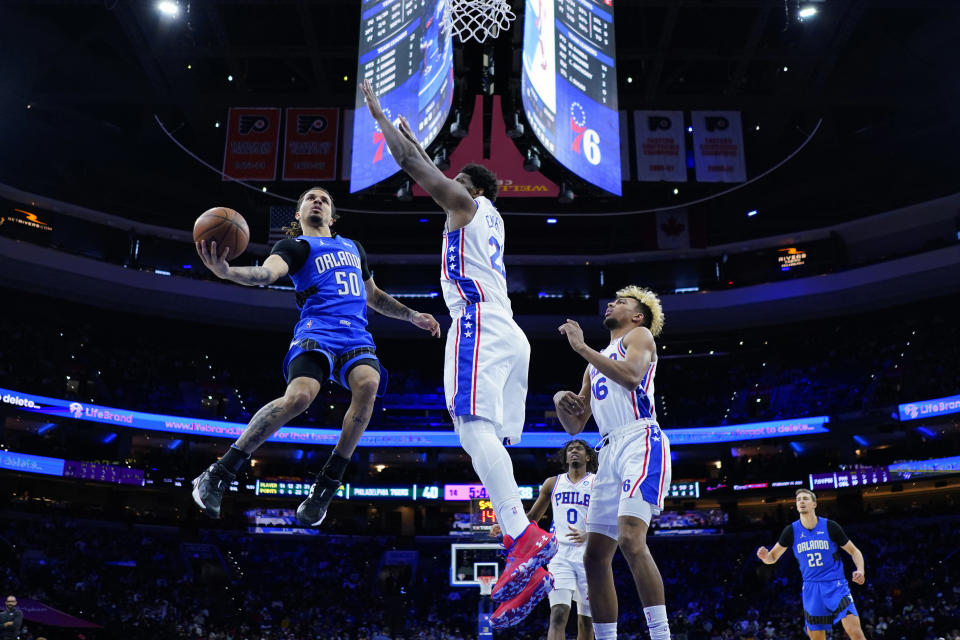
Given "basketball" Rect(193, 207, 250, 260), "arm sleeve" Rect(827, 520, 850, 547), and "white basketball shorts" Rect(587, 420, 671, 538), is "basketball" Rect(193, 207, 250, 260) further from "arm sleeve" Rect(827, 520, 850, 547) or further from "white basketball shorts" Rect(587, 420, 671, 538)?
"arm sleeve" Rect(827, 520, 850, 547)

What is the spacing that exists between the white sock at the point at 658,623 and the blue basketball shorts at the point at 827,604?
222 inches

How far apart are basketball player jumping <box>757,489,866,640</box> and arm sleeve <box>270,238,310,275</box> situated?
6.86 meters

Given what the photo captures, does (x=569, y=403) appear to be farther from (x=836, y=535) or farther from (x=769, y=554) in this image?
(x=836, y=535)

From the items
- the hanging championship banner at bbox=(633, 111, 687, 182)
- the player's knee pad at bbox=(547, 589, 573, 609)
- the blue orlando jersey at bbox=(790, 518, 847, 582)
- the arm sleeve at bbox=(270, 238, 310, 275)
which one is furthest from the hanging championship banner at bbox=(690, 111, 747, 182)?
the arm sleeve at bbox=(270, 238, 310, 275)

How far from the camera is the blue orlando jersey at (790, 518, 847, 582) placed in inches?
395

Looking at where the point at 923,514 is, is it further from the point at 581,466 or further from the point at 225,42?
the point at 225,42

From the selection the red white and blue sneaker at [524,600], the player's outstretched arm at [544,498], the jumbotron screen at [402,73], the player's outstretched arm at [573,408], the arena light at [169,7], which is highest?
the arena light at [169,7]

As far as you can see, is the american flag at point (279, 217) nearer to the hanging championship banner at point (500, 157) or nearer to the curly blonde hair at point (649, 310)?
the hanging championship banner at point (500, 157)

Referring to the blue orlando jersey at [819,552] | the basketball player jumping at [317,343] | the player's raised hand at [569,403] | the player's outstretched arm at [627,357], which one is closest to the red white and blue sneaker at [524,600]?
the basketball player jumping at [317,343]

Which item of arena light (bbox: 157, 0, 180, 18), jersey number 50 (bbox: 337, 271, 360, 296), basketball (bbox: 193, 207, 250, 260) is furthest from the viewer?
arena light (bbox: 157, 0, 180, 18)

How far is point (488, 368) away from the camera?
509 centimetres

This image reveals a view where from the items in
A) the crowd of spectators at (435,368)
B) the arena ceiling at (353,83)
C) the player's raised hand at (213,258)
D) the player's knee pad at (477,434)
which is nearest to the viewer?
the player's knee pad at (477,434)

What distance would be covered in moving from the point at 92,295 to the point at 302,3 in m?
16.6

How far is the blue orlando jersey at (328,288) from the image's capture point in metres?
5.81
